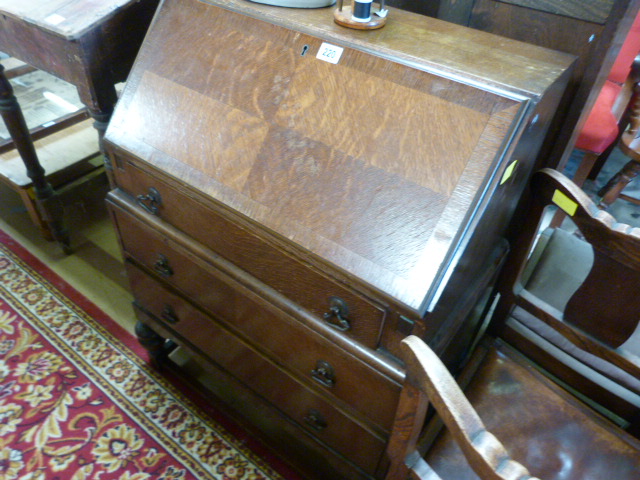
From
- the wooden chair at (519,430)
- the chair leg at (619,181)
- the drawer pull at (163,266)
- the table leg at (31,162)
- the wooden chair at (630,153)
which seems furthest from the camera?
the chair leg at (619,181)

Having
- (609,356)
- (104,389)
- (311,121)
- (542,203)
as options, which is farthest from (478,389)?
(104,389)

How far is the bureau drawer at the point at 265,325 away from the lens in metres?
0.91

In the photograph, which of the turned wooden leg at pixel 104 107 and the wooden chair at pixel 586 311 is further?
the turned wooden leg at pixel 104 107

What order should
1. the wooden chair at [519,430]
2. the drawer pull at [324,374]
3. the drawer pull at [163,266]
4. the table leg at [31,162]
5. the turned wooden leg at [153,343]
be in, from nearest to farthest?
the wooden chair at [519,430] → the drawer pull at [324,374] → the drawer pull at [163,266] → the turned wooden leg at [153,343] → the table leg at [31,162]

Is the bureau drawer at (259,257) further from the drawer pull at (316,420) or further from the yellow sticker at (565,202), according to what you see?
the yellow sticker at (565,202)

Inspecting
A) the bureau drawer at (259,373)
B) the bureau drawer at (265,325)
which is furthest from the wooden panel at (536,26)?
the bureau drawer at (259,373)

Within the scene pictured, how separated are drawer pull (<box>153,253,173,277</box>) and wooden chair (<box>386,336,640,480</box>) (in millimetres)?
711

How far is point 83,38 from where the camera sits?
110 cm

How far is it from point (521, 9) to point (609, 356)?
73cm

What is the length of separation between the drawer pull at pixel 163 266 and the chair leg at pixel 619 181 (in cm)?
189

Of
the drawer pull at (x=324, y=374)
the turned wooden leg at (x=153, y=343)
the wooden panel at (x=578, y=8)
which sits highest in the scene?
the wooden panel at (x=578, y=8)

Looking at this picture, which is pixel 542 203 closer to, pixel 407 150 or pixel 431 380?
pixel 407 150

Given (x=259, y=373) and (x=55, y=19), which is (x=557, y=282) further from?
(x=55, y=19)

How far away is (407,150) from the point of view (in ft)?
2.59
